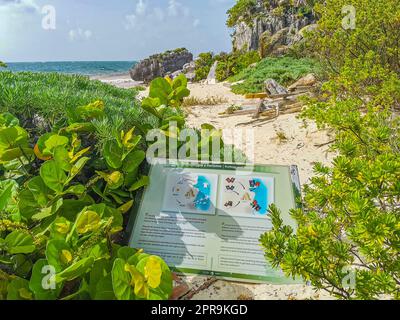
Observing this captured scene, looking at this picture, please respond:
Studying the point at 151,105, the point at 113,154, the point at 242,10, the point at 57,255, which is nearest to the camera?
the point at 57,255

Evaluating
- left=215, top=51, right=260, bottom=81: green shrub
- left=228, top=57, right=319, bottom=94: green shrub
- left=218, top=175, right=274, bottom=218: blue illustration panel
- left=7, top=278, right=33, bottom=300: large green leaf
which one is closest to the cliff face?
left=215, top=51, right=260, bottom=81: green shrub

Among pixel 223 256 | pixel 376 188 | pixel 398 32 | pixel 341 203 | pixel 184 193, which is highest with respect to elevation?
pixel 398 32

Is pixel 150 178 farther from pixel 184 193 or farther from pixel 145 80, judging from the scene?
pixel 145 80

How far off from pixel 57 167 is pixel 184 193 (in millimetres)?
822

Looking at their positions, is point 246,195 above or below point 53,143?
below

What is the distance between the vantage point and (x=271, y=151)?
16.8 ft

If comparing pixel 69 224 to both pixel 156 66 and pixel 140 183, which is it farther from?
pixel 156 66

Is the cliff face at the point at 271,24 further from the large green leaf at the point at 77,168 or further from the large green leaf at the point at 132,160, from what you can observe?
the large green leaf at the point at 77,168

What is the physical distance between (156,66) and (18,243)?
95.5ft

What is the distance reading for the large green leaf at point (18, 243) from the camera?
1628 mm

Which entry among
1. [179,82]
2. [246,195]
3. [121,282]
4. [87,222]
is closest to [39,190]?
[87,222]

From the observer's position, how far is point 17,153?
6.81 feet
